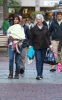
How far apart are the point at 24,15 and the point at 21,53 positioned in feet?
130

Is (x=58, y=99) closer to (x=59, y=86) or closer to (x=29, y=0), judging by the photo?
(x=59, y=86)

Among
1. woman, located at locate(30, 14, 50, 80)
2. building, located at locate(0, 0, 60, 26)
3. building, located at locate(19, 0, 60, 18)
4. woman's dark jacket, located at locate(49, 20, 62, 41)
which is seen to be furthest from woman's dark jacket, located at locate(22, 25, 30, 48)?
building, located at locate(19, 0, 60, 18)

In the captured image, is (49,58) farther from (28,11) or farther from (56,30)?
(28,11)

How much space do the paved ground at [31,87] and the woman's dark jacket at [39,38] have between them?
89 cm

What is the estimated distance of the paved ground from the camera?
735 centimetres

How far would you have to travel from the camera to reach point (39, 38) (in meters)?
9.59

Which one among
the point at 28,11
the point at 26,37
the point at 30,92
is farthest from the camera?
the point at 28,11

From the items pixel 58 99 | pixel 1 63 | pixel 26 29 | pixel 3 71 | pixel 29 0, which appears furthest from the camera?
pixel 29 0

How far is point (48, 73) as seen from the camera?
35.2 ft

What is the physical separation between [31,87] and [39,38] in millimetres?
1634

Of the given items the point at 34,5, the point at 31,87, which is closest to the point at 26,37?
the point at 31,87

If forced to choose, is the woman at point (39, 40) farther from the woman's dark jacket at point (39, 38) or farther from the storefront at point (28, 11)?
the storefront at point (28, 11)

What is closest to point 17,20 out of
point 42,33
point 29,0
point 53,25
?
point 42,33

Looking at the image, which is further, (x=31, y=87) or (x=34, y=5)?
(x=34, y=5)
